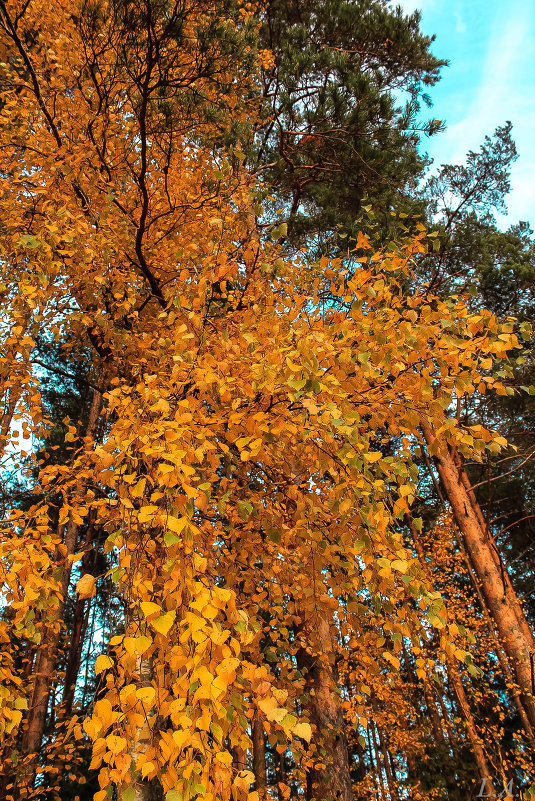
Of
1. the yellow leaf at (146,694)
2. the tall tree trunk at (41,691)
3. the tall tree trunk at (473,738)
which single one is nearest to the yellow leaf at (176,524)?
the yellow leaf at (146,694)

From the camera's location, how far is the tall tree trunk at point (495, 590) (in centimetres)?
498

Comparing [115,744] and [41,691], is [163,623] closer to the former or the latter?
[115,744]

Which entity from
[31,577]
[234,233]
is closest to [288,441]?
[31,577]

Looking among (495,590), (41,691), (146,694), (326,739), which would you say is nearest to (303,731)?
(146,694)

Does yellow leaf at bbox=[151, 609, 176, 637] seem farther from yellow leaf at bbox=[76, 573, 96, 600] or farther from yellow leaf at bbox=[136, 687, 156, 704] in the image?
yellow leaf at bbox=[76, 573, 96, 600]

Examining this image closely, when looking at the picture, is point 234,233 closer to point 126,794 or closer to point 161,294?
point 161,294

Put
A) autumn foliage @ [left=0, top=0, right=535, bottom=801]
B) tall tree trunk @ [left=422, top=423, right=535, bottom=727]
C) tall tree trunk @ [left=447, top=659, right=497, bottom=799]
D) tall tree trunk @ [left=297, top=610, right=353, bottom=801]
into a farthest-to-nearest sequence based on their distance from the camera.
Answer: tall tree trunk @ [left=447, top=659, right=497, bottom=799] < tall tree trunk @ [left=422, top=423, right=535, bottom=727] < tall tree trunk @ [left=297, top=610, right=353, bottom=801] < autumn foliage @ [left=0, top=0, right=535, bottom=801]

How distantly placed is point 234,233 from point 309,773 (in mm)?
4066

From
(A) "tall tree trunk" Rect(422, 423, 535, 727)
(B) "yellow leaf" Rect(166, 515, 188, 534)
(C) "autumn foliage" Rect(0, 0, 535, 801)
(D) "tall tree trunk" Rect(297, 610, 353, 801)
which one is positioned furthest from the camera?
(A) "tall tree trunk" Rect(422, 423, 535, 727)

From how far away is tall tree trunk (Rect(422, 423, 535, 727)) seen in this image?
498 centimetres

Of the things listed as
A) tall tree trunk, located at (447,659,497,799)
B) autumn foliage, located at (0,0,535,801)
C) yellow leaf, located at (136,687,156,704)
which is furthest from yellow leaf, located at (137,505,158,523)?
tall tree trunk, located at (447,659,497,799)

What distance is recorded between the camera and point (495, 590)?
17.1ft

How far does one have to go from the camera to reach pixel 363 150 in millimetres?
5059

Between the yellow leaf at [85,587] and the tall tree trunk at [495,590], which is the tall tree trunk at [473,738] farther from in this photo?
the yellow leaf at [85,587]
